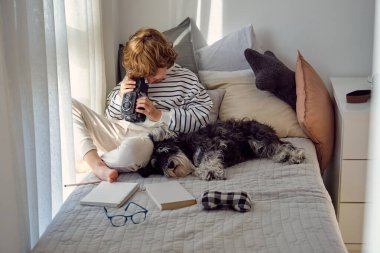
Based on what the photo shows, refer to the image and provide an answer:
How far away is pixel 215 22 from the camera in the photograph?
276 cm

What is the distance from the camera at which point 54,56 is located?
5.24 ft

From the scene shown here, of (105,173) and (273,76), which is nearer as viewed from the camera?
(105,173)

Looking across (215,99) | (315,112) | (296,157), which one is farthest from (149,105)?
(315,112)

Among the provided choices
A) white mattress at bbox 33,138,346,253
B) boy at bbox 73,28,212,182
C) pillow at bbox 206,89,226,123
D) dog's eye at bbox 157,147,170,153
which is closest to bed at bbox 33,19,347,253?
white mattress at bbox 33,138,346,253

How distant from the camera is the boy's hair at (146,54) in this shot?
2.17 metres

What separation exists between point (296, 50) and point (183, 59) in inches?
23.8

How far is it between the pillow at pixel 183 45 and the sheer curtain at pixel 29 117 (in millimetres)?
909

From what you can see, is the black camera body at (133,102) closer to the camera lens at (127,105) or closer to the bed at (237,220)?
the camera lens at (127,105)

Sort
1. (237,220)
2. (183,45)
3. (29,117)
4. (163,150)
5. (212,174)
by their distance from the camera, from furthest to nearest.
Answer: (183,45)
(163,150)
(212,174)
(237,220)
(29,117)

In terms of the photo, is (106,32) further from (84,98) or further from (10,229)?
(10,229)

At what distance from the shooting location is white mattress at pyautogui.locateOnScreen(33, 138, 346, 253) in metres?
1.37

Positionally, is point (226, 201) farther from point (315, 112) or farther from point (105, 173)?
point (315, 112)

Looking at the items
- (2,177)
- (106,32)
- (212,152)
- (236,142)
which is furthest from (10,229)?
(106,32)

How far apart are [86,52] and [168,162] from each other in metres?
0.74
